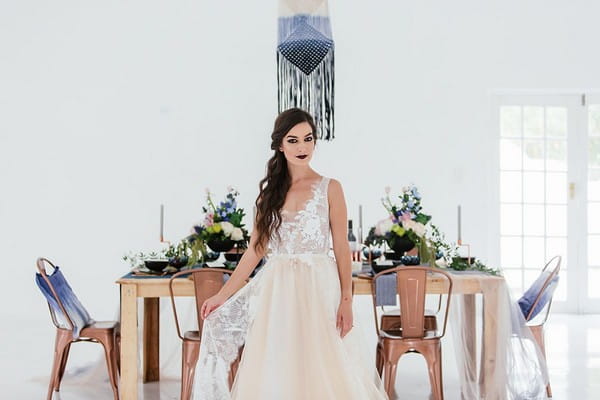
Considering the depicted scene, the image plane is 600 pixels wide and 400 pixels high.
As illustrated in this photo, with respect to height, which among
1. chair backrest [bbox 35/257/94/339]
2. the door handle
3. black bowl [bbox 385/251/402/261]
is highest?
the door handle

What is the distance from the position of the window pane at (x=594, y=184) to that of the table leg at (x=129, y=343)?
439 centimetres

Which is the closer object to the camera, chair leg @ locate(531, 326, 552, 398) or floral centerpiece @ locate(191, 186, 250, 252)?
chair leg @ locate(531, 326, 552, 398)

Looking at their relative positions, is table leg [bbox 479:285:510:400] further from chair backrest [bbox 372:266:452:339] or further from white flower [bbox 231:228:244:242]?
white flower [bbox 231:228:244:242]

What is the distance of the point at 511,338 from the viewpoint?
3.27 metres

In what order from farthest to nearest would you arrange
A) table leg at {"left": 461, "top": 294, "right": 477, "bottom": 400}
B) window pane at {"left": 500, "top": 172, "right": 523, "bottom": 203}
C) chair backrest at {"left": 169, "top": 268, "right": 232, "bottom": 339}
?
window pane at {"left": 500, "top": 172, "right": 523, "bottom": 203}
table leg at {"left": 461, "top": 294, "right": 477, "bottom": 400}
chair backrest at {"left": 169, "top": 268, "right": 232, "bottom": 339}

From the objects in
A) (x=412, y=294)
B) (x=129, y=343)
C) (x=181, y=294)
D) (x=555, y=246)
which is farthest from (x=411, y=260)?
(x=555, y=246)

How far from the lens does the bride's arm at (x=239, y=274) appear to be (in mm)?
2561

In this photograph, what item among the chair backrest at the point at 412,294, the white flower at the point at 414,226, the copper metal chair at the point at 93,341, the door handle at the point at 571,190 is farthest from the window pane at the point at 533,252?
the copper metal chair at the point at 93,341

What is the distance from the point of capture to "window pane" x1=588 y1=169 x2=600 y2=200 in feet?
19.9

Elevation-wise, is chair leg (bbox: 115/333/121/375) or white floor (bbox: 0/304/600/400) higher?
chair leg (bbox: 115/333/121/375)

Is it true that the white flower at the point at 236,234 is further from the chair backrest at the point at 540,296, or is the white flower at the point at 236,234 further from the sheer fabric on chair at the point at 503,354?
the chair backrest at the point at 540,296

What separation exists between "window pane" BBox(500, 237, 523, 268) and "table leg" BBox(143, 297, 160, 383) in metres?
3.35

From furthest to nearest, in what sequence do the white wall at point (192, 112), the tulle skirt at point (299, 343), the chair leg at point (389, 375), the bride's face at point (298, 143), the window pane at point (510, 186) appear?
the window pane at point (510, 186), the white wall at point (192, 112), the chair leg at point (389, 375), the bride's face at point (298, 143), the tulle skirt at point (299, 343)

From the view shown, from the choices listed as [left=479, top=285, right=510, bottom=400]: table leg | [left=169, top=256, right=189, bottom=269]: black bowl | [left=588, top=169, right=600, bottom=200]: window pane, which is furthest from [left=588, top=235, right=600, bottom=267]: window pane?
[left=169, top=256, right=189, bottom=269]: black bowl
